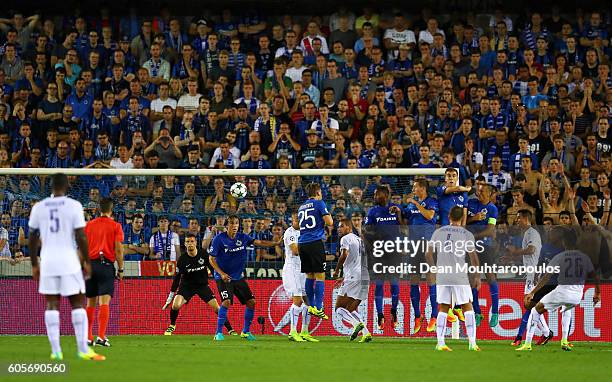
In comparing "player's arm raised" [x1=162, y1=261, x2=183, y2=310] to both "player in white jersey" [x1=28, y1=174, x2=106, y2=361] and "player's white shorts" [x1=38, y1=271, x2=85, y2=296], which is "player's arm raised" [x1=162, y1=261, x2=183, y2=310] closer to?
"player in white jersey" [x1=28, y1=174, x2=106, y2=361]

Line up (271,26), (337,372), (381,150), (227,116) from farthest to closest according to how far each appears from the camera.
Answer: (271,26), (227,116), (381,150), (337,372)

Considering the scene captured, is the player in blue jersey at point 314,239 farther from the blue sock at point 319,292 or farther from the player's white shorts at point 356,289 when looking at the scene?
the player's white shorts at point 356,289

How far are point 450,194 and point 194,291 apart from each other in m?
5.37

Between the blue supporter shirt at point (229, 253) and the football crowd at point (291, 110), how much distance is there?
33.6 inches

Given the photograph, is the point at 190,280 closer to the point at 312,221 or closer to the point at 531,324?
the point at 312,221

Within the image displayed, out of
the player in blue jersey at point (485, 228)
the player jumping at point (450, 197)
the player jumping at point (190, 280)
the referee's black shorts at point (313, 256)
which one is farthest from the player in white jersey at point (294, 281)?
the player in blue jersey at point (485, 228)

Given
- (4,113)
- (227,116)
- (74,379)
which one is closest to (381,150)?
(227,116)

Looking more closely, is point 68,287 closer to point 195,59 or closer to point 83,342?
point 83,342

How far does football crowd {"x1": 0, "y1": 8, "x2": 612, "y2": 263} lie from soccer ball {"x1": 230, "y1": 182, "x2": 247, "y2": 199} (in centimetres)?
12

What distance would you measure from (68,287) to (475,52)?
15.4 metres

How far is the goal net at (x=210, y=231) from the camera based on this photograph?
20.7 m

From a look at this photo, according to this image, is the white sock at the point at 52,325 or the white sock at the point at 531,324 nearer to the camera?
the white sock at the point at 52,325

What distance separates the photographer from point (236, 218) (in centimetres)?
2044

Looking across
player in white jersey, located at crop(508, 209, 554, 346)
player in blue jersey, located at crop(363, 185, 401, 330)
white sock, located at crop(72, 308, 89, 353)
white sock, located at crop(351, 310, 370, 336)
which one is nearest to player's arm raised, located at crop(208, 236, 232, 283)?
white sock, located at crop(351, 310, 370, 336)
